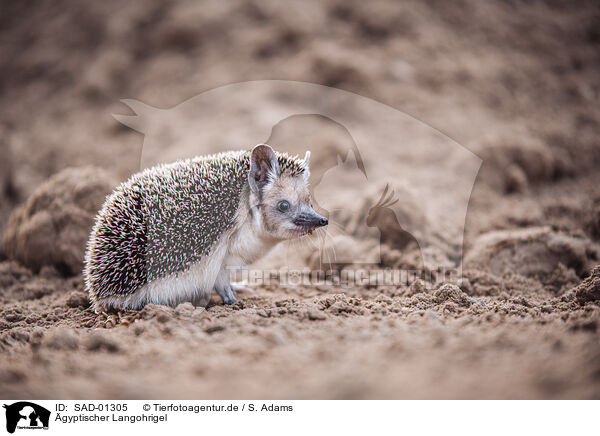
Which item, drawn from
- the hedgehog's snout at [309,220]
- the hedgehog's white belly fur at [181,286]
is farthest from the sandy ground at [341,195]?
the hedgehog's snout at [309,220]

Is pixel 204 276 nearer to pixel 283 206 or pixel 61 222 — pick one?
pixel 283 206

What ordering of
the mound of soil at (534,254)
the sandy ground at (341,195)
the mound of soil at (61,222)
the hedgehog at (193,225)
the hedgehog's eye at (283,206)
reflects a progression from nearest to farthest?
the sandy ground at (341,195) < the hedgehog at (193,225) < the hedgehog's eye at (283,206) < the mound of soil at (534,254) < the mound of soil at (61,222)

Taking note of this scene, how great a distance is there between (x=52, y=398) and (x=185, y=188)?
1.71m

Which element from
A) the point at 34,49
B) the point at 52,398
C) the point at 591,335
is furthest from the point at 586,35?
the point at 34,49

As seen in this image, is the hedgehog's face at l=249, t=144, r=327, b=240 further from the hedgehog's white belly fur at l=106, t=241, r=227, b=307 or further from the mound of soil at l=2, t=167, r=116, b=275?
the mound of soil at l=2, t=167, r=116, b=275

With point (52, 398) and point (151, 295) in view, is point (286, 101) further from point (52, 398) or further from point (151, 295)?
point (52, 398)

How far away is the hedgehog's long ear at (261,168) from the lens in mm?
3418

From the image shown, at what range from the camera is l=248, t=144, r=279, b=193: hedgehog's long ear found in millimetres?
3418

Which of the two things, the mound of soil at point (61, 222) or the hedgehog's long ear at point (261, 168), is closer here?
the hedgehog's long ear at point (261, 168)

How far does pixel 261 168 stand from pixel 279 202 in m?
0.33

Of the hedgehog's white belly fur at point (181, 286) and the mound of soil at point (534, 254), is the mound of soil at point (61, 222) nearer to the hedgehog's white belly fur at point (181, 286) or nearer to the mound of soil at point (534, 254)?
the hedgehog's white belly fur at point (181, 286)
